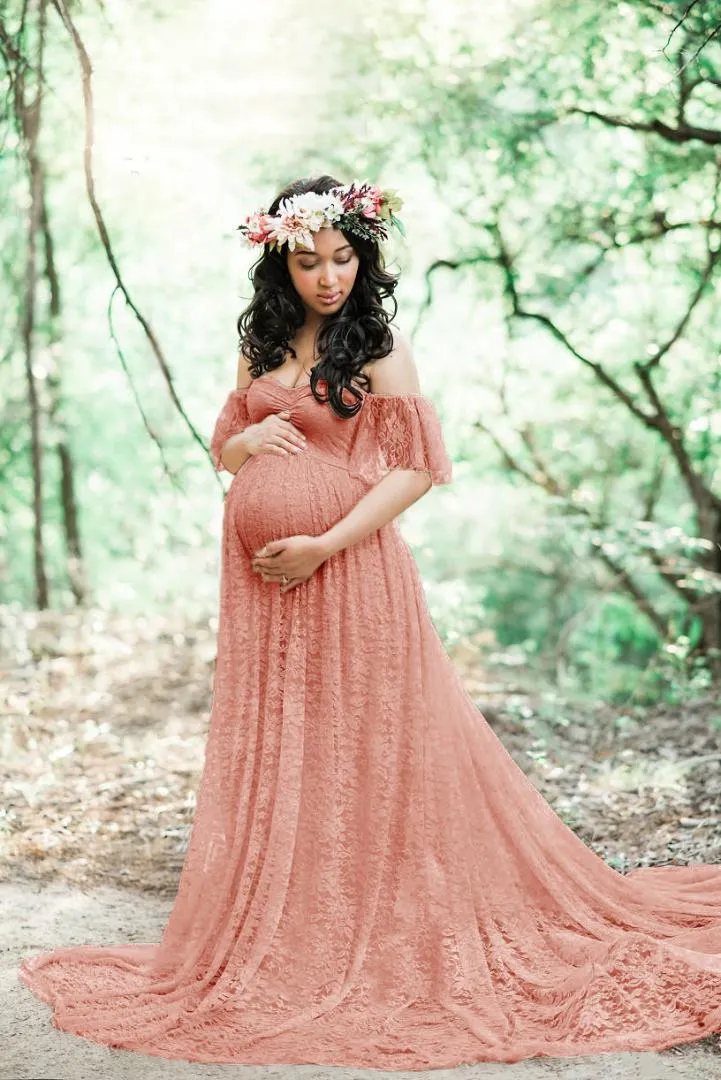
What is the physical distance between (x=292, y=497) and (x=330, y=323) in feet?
1.63

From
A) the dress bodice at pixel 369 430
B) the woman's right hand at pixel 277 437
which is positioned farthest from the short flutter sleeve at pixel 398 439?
the woman's right hand at pixel 277 437

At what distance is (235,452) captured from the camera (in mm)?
3170

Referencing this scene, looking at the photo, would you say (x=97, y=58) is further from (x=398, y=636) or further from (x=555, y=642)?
(x=555, y=642)

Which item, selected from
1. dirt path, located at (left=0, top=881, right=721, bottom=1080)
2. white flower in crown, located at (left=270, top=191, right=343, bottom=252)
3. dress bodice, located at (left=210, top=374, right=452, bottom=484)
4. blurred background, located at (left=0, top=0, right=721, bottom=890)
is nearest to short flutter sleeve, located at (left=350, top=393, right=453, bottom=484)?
dress bodice, located at (left=210, top=374, right=452, bottom=484)

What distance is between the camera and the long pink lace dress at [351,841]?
2.84m

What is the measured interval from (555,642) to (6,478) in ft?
18.1

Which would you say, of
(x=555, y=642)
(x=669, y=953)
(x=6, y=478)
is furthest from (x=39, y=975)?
(x=6, y=478)

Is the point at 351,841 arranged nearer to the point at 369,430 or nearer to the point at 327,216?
the point at 369,430

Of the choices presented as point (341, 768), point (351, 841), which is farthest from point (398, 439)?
point (351, 841)

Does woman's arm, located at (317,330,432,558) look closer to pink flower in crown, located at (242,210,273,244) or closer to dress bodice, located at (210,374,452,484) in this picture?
dress bodice, located at (210,374,452,484)

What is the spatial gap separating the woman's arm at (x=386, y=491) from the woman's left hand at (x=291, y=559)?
2 centimetres

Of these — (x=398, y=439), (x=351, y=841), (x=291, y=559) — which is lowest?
(x=351, y=841)

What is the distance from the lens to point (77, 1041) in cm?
271

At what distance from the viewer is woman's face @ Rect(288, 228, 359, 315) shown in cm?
300
